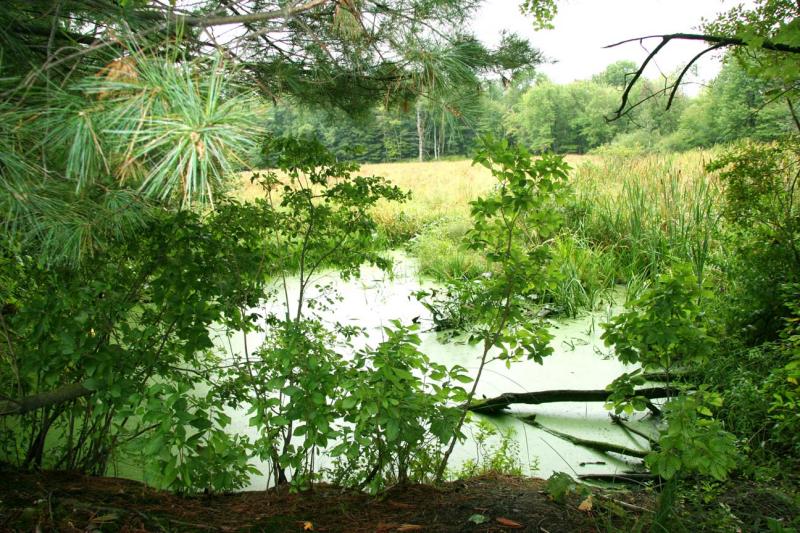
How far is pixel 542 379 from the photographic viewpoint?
12.1 ft

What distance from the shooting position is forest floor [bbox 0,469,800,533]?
1716 mm

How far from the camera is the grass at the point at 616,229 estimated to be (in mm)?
5055

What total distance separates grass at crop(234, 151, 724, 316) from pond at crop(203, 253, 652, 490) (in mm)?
453

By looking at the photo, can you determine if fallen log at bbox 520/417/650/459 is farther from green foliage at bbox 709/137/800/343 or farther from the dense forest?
green foliage at bbox 709/137/800/343

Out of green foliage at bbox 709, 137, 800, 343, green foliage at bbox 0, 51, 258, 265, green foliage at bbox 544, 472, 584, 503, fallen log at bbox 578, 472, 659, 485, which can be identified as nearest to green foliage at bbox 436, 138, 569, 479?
green foliage at bbox 544, 472, 584, 503

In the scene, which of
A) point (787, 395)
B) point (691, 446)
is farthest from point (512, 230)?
point (787, 395)

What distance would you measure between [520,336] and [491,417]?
1.37 meters

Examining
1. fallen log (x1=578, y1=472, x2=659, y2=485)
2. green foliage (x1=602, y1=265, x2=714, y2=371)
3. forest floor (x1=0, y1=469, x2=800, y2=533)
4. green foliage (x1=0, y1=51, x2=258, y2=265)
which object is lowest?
fallen log (x1=578, y1=472, x2=659, y2=485)

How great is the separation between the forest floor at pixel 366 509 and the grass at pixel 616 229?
2.24m

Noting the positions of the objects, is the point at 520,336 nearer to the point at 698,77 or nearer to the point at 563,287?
the point at 698,77


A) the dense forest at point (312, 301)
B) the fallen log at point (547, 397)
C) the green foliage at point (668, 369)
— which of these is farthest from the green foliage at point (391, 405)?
the fallen log at point (547, 397)

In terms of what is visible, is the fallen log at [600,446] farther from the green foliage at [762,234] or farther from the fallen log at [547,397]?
the green foliage at [762,234]

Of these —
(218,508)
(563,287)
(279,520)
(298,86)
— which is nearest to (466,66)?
(298,86)

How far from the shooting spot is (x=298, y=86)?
7.39 ft
